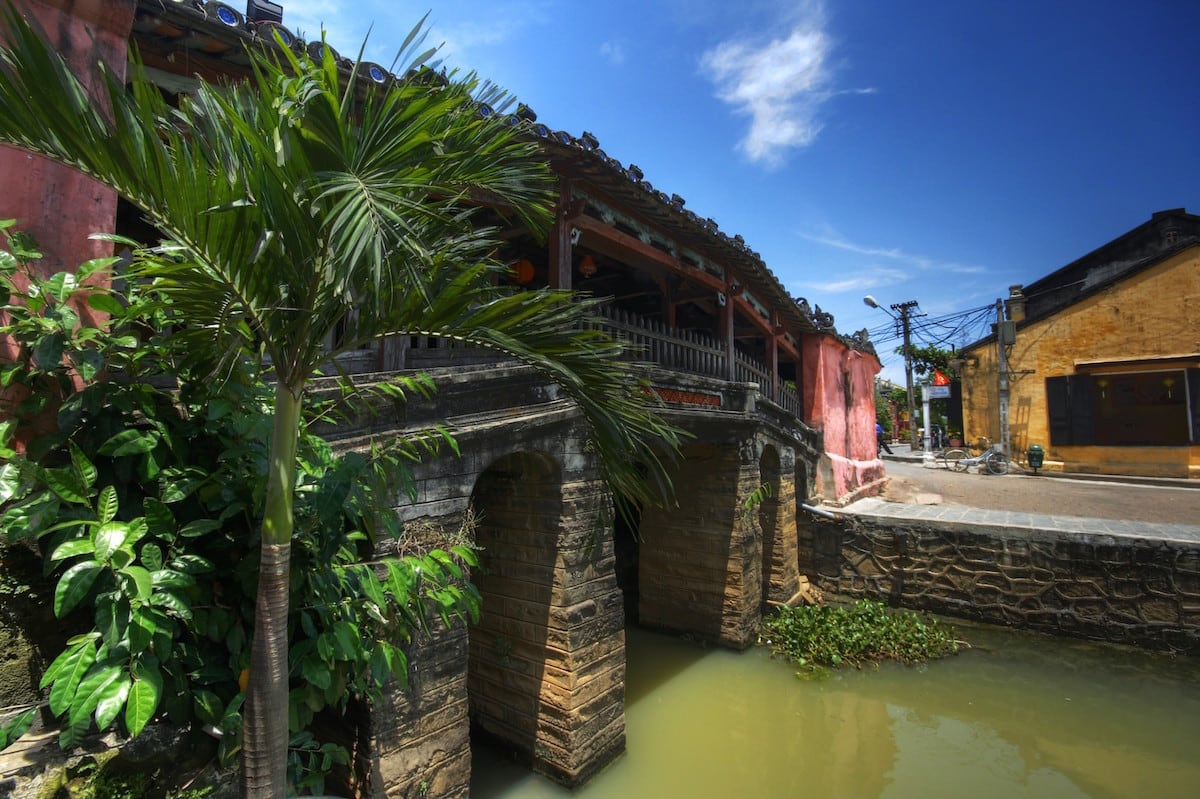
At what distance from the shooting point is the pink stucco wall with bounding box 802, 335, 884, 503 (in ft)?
45.1

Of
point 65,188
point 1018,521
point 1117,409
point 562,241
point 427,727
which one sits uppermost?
point 562,241

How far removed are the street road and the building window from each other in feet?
5.22

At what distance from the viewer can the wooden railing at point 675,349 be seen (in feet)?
22.9

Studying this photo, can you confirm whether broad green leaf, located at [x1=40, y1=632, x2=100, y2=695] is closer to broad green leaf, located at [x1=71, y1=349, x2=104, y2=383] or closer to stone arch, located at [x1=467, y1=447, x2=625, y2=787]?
broad green leaf, located at [x1=71, y1=349, x2=104, y2=383]

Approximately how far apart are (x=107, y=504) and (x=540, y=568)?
3.83m

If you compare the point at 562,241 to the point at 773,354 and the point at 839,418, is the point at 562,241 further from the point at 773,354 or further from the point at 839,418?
the point at 839,418

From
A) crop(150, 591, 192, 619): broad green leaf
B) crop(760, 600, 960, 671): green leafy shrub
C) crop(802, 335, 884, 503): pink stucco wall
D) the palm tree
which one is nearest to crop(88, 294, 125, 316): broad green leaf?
the palm tree

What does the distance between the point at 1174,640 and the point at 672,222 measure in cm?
1018

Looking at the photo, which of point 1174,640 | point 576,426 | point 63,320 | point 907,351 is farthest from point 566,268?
point 907,351

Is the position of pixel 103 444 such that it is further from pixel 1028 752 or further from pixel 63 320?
pixel 1028 752

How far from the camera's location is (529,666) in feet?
19.4

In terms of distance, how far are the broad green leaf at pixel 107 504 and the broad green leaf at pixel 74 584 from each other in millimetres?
247

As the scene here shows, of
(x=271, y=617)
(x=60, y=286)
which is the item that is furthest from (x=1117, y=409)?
(x=60, y=286)

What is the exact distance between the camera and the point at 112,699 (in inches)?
86.5
